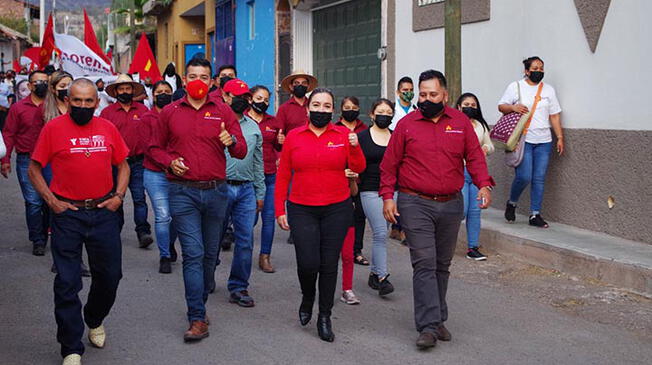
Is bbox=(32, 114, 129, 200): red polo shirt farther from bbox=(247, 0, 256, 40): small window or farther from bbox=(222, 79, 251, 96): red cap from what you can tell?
bbox=(247, 0, 256, 40): small window

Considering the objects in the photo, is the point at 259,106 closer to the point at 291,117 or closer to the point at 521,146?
the point at 291,117

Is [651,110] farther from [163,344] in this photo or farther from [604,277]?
[163,344]

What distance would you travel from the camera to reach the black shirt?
8133mm

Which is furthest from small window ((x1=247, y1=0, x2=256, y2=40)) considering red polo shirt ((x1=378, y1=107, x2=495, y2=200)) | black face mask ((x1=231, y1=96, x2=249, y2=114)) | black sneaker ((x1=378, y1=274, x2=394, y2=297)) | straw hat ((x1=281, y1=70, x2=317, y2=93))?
red polo shirt ((x1=378, y1=107, x2=495, y2=200))

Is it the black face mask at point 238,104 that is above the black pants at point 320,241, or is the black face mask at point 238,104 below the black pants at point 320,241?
above

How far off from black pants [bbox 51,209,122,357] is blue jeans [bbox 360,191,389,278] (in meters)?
2.59

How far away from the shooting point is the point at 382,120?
8.05 meters

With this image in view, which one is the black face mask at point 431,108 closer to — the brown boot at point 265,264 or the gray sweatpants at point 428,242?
the gray sweatpants at point 428,242

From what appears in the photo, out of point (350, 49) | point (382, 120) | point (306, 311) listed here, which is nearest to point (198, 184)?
point (306, 311)

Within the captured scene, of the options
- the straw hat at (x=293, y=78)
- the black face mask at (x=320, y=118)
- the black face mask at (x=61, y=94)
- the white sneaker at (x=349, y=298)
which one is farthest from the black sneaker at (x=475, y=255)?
the black face mask at (x=61, y=94)

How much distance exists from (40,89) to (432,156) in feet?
17.8

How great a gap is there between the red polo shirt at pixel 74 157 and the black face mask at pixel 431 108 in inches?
84.4

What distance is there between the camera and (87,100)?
603cm

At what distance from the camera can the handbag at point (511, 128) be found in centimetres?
1051
